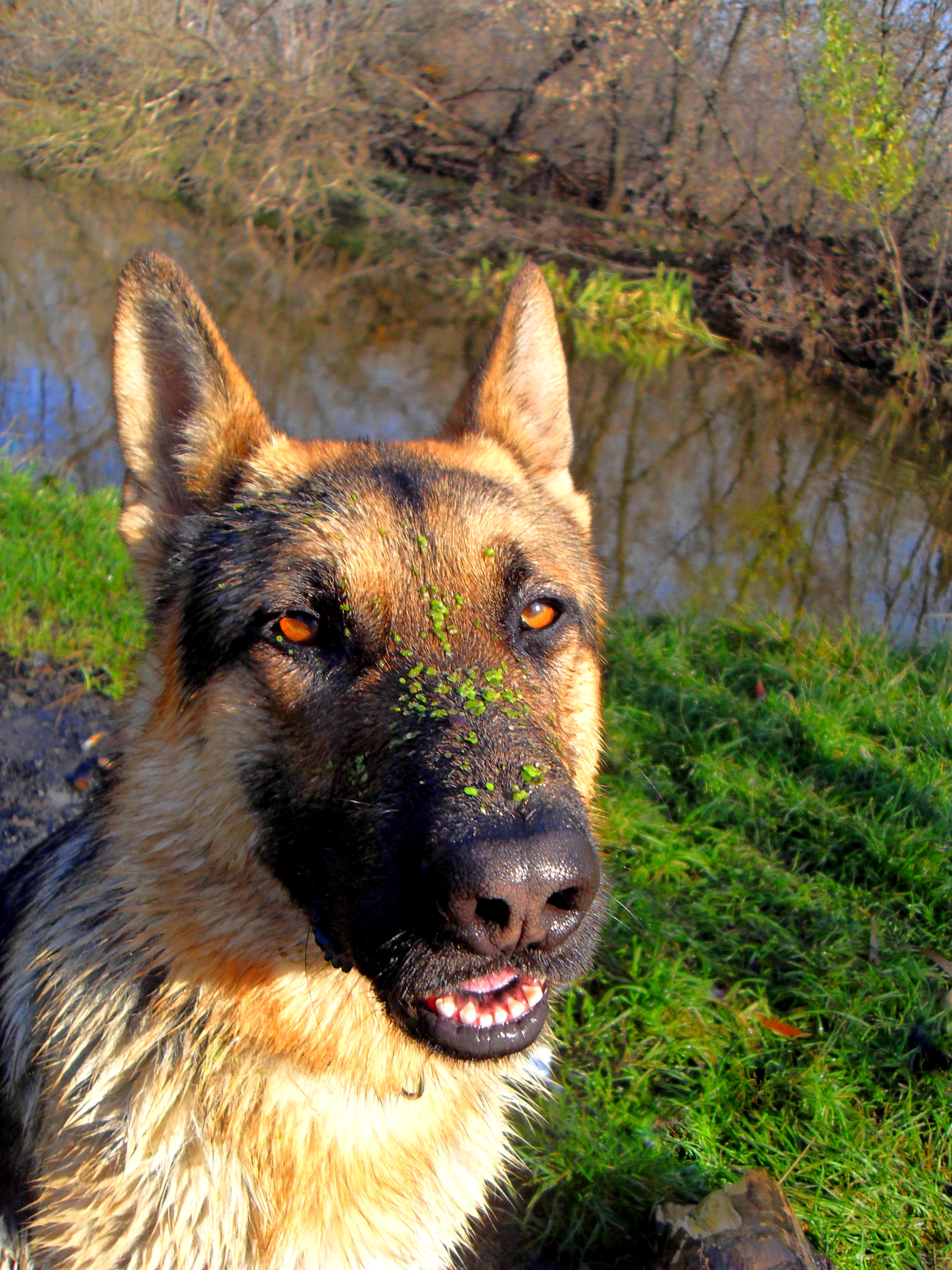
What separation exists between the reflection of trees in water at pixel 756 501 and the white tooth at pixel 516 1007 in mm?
5233

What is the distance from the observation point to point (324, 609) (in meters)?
2.32

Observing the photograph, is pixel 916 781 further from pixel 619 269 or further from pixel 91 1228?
pixel 619 269

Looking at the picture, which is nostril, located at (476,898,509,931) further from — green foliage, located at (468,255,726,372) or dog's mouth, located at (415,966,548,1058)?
green foliage, located at (468,255,726,372)

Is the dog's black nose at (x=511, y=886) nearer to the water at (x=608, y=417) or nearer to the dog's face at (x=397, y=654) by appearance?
the dog's face at (x=397, y=654)

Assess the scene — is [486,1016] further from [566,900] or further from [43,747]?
[43,747]

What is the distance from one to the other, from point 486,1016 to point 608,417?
9824 mm

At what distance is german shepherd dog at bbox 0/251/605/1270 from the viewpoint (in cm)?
199

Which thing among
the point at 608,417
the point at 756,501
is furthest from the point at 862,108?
the point at 756,501

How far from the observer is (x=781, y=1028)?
3479mm

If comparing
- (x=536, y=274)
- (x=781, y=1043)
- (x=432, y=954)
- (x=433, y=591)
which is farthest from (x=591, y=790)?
(x=536, y=274)

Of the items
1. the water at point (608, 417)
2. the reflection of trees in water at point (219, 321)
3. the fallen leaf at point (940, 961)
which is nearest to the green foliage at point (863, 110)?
the water at point (608, 417)

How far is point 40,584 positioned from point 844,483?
27.4 ft

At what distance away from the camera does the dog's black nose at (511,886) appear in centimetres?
167

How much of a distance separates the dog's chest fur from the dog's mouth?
0.45m
